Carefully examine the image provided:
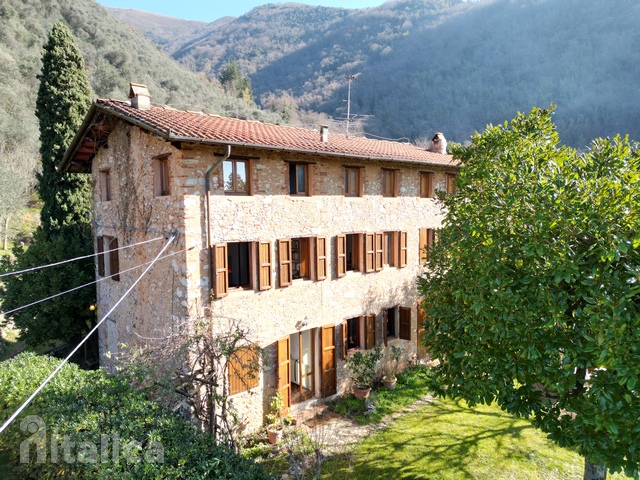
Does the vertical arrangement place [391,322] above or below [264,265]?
below

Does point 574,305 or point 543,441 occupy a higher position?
point 574,305

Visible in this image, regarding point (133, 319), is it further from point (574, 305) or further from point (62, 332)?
point (574, 305)

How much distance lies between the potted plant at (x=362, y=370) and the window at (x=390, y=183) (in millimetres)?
5384

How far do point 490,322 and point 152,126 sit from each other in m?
7.90

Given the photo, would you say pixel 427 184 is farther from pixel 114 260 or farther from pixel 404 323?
pixel 114 260

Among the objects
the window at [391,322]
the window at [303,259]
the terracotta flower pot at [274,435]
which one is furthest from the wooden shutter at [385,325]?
the terracotta flower pot at [274,435]

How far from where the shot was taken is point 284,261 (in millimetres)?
10664

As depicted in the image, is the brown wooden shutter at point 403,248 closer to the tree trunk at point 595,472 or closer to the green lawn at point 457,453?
the green lawn at point 457,453

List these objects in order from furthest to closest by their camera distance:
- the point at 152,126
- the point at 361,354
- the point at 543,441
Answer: the point at 361,354
the point at 543,441
the point at 152,126

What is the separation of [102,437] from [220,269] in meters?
4.30

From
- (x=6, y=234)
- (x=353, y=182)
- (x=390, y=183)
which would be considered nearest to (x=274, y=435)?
(x=353, y=182)

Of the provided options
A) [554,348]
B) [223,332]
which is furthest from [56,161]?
[554,348]

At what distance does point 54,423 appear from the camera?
20.3ft

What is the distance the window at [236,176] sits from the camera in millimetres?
9656
